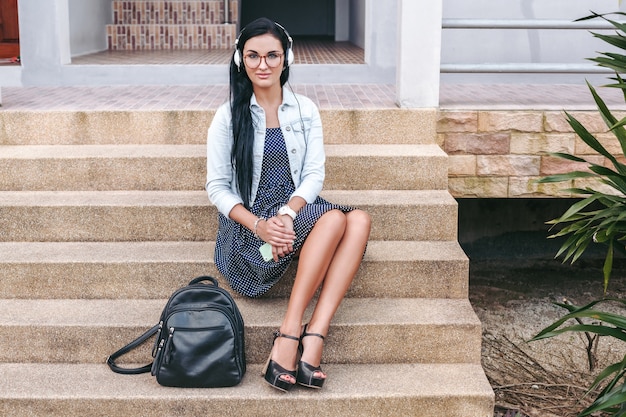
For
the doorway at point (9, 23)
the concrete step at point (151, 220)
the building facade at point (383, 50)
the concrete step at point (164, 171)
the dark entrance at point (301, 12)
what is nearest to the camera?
the concrete step at point (151, 220)

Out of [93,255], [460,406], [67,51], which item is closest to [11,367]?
[93,255]

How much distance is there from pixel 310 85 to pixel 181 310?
131 inches

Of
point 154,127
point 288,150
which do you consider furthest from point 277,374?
point 154,127

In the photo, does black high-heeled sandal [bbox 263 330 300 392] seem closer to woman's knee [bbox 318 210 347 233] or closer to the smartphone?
the smartphone

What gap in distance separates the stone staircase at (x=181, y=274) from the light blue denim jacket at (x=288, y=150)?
1.30ft

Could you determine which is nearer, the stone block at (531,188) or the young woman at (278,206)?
the young woman at (278,206)

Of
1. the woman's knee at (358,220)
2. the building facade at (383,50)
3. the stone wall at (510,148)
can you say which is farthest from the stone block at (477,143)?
the building facade at (383,50)

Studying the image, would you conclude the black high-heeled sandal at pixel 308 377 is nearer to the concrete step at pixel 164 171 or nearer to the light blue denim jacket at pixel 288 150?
the light blue denim jacket at pixel 288 150

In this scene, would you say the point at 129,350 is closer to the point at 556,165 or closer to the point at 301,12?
the point at 556,165

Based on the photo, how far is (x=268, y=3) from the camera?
1252cm

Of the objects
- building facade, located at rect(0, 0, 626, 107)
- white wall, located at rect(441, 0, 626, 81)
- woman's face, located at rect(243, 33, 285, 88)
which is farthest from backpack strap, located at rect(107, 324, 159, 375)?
white wall, located at rect(441, 0, 626, 81)

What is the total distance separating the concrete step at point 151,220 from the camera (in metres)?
3.91

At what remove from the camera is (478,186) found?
4617 mm

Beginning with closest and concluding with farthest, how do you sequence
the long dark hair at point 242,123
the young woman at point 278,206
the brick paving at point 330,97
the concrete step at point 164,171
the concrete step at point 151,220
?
the young woman at point 278,206 < the long dark hair at point 242,123 < the concrete step at point 151,220 < the concrete step at point 164,171 < the brick paving at point 330,97
